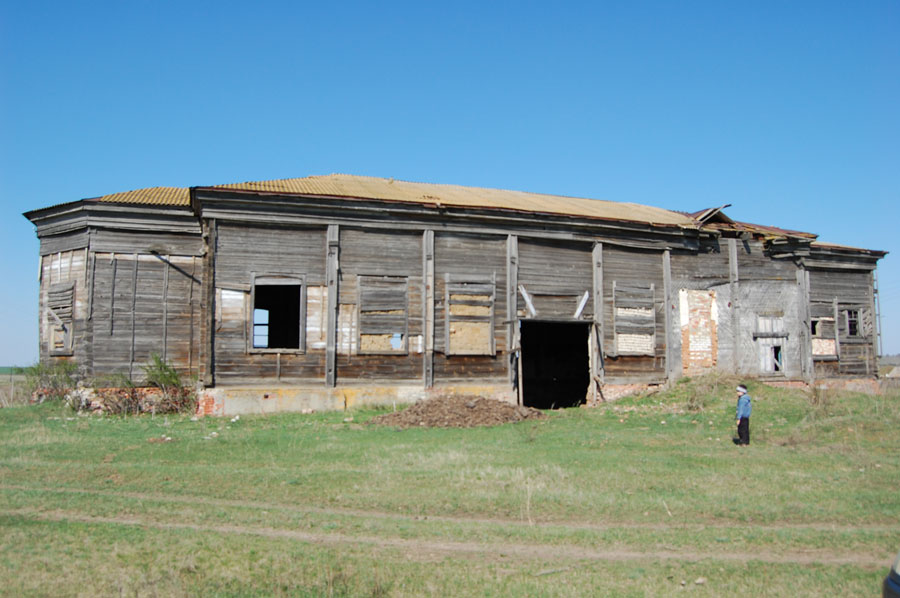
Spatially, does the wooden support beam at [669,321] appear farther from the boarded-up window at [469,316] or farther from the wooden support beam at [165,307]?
the wooden support beam at [165,307]

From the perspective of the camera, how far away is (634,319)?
22.9 m

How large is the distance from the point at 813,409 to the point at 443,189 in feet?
48.5

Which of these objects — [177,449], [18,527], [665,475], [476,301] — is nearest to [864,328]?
[476,301]

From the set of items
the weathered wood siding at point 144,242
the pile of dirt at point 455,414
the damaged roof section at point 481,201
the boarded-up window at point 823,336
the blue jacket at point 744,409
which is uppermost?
the damaged roof section at point 481,201

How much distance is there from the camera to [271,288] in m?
23.7

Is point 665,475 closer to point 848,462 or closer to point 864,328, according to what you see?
point 848,462

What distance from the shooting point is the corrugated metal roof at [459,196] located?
67.6ft

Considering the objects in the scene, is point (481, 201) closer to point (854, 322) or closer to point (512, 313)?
point (512, 313)

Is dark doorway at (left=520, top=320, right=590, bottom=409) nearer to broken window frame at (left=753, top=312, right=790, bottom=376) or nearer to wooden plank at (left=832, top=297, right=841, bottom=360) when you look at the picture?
broken window frame at (left=753, top=312, right=790, bottom=376)

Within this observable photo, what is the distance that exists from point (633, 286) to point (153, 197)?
638 inches

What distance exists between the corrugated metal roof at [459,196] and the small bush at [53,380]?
25.0 ft

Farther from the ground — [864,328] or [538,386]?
[864,328]

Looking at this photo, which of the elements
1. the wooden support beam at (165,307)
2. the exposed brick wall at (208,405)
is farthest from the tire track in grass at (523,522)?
the wooden support beam at (165,307)

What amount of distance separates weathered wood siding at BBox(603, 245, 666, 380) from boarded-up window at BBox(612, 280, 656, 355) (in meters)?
0.11
